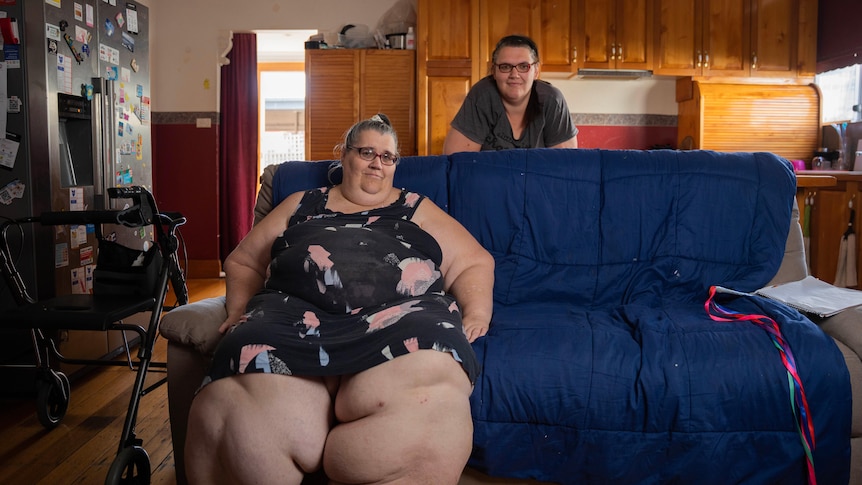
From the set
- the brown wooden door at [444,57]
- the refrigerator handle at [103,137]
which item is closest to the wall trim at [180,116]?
the brown wooden door at [444,57]

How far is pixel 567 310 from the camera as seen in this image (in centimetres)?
201

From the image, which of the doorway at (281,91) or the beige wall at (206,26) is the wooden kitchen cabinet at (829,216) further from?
the doorway at (281,91)

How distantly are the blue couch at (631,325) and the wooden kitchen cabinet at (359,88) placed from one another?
3.06 meters

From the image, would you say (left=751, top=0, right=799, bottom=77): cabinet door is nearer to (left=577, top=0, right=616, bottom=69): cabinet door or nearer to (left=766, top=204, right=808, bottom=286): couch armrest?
(left=577, top=0, right=616, bottom=69): cabinet door

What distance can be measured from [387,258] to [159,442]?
1.15 m

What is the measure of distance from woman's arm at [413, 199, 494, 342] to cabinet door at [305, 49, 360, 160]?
11.2 ft

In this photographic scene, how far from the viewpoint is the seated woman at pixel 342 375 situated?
1.35 m

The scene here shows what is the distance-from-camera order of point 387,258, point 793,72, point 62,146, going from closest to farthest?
point 387,258, point 62,146, point 793,72

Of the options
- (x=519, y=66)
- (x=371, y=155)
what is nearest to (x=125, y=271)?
(x=371, y=155)

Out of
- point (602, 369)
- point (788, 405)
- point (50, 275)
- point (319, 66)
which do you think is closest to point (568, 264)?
point (602, 369)

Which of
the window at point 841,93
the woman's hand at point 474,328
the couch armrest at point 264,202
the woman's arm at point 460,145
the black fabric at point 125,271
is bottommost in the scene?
the woman's hand at point 474,328

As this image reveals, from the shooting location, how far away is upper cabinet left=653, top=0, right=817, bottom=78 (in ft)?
16.3

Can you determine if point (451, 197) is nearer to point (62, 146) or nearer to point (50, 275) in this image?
point (50, 275)

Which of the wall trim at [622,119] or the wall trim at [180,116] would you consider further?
the wall trim at [180,116]
